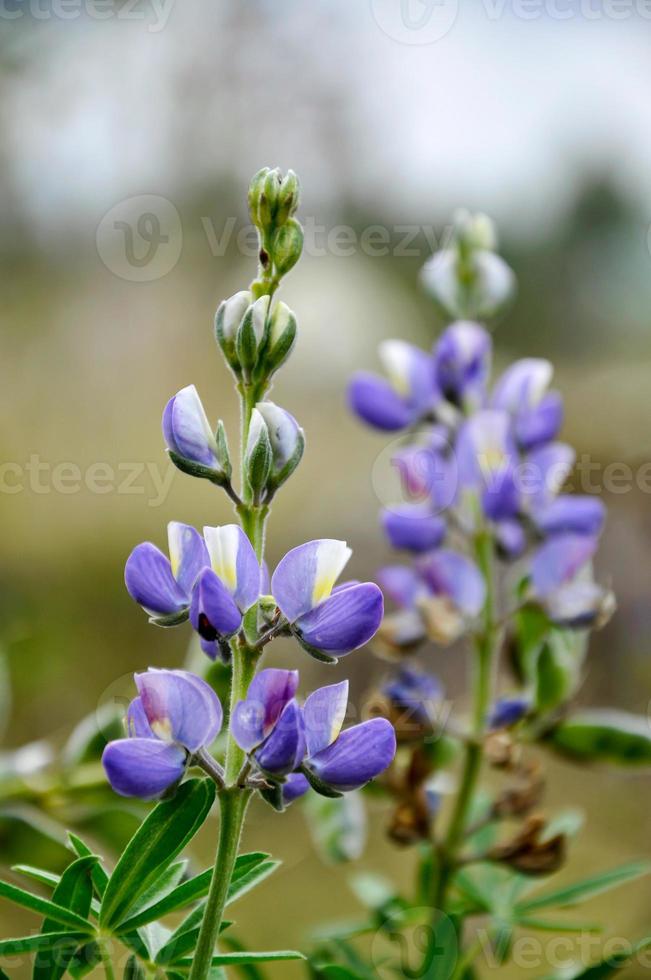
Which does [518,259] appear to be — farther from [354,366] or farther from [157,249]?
[157,249]

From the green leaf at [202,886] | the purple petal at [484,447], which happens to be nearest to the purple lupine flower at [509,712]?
the purple petal at [484,447]

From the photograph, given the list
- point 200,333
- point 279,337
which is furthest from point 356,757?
point 200,333

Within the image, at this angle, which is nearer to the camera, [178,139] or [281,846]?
[281,846]

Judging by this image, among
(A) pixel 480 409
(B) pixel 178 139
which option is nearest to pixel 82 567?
(B) pixel 178 139

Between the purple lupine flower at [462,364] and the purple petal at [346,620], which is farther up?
the purple lupine flower at [462,364]

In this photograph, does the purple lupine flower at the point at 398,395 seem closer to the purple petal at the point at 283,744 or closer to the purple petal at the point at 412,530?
the purple petal at the point at 412,530

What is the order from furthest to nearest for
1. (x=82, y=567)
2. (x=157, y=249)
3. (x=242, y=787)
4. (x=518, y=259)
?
(x=518, y=259) → (x=157, y=249) → (x=82, y=567) → (x=242, y=787)

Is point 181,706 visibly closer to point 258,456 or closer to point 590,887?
point 258,456
